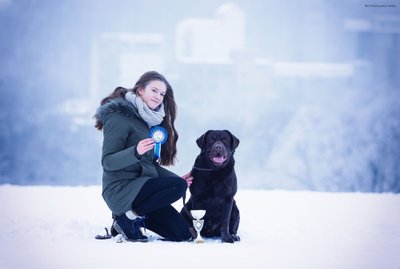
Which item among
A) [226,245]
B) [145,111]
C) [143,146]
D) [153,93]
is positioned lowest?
[226,245]

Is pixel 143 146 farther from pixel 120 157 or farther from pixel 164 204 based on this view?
pixel 164 204

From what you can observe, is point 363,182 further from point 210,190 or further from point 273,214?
point 210,190

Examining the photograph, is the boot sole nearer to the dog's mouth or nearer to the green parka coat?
the green parka coat

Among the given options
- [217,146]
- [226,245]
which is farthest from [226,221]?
[217,146]

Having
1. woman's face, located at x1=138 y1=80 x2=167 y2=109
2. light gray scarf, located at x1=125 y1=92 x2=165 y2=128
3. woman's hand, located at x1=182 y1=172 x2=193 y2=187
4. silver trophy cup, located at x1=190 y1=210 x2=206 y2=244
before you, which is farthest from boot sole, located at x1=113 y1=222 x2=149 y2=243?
woman's face, located at x1=138 y1=80 x2=167 y2=109

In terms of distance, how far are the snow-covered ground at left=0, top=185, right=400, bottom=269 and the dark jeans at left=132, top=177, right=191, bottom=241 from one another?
0.12 metres

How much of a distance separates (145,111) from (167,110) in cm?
30

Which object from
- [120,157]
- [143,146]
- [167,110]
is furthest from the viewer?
[167,110]

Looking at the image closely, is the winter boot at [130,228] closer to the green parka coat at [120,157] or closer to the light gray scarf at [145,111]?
the green parka coat at [120,157]

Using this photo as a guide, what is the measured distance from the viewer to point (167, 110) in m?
3.26

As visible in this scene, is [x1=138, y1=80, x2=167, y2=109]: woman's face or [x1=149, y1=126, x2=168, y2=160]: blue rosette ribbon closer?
[x1=149, y1=126, x2=168, y2=160]: blue rosette ribbon

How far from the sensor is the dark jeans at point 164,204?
292cm

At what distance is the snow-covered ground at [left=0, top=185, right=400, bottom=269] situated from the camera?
2348 millimetres

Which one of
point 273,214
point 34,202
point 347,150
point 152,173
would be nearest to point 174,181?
point 152,173
